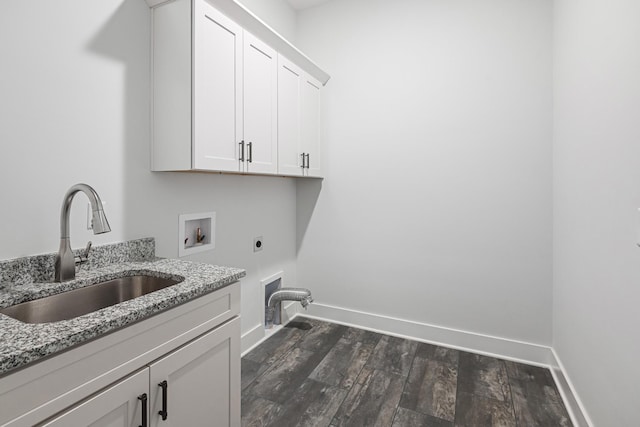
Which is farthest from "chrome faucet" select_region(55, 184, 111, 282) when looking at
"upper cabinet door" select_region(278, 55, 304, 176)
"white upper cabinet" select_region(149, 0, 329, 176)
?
"upper cabinet door" select_region(278, 55, 304, 176)

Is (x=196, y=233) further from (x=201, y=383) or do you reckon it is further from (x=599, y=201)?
(x=599, y=201)

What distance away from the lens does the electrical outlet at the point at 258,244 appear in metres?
2.45

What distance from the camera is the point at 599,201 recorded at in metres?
1.43

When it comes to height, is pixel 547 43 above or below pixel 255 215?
above

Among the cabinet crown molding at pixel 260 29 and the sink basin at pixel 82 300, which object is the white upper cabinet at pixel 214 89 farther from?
the sink basin at pixel 82 300

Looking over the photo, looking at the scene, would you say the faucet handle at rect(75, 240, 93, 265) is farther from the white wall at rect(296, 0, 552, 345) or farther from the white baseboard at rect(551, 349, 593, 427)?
the white baseboard at rect(551, 349, 593, 427)

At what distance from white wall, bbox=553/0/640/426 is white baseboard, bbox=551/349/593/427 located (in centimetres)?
4

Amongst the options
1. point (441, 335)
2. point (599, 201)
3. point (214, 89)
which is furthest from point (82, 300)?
point (441, 335)

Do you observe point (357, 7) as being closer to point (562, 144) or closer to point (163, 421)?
point (562, 144)

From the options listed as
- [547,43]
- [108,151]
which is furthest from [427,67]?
[108,151]

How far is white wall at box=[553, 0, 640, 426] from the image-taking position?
1.15 meters

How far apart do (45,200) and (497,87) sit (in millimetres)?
2652

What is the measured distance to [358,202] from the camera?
275 centimetres

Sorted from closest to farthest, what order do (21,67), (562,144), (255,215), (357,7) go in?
(21,67) < (562,144) < (255,215) < (357,7)
